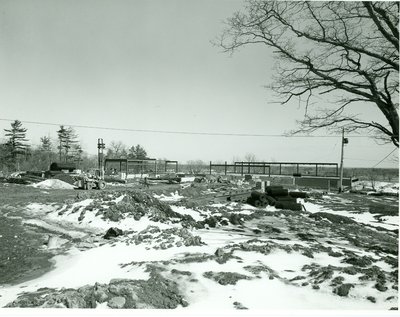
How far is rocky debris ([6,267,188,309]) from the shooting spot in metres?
4.70

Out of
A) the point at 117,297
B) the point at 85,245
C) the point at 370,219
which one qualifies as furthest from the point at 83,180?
the point at 117,297

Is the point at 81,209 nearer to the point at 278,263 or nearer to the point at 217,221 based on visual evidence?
the point at 217,221

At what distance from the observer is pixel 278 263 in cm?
683

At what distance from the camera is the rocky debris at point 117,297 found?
470cm

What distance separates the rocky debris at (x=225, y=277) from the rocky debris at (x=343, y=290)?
154 cm

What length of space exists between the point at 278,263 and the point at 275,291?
4.79 ft

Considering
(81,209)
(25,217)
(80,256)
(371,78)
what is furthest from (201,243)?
(25,217)

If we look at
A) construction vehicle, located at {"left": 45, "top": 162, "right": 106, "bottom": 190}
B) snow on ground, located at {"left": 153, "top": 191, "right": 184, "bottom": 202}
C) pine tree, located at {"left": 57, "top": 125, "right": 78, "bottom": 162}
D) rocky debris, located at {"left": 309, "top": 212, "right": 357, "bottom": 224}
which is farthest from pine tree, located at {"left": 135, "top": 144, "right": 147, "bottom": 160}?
rocky debris, located at {"left": 309, "top": 212, "right": 357, "bottom": 224}

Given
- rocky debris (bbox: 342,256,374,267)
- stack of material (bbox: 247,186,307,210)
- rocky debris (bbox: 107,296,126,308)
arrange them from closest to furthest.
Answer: rocky debris (bbox: 107,296,126,308) → rocky debris (bbox: 342,256,374,267) → stack of material (bbox: 247,186,307,210)

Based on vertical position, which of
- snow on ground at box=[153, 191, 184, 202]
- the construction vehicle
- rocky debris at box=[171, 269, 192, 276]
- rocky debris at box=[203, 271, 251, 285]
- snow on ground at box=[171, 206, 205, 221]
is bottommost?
snow on ground at box=[153, 191, 184, 202]

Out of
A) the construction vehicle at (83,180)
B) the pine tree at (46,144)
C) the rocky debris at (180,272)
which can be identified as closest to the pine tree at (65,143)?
the pine tree at (46,144)

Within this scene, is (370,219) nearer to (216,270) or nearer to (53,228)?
(216,270)

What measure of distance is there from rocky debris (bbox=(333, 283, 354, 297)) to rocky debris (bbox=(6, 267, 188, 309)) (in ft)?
8.55

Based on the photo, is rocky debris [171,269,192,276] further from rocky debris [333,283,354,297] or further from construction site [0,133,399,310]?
rocky debris [333,283,354,297]
